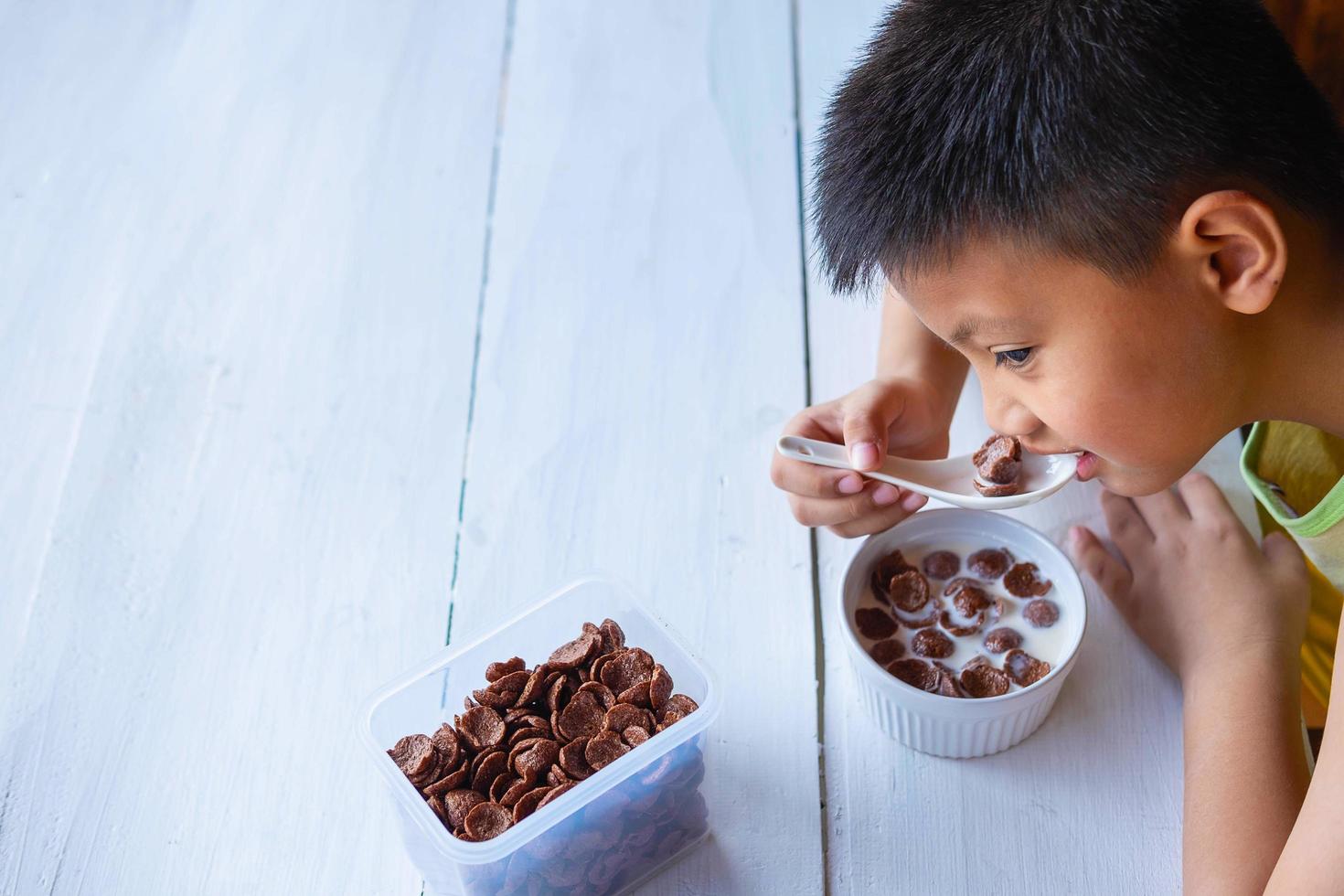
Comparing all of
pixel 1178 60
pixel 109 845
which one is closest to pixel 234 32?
pixel 109 845

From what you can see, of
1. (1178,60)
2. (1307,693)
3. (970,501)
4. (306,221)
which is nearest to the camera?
(1178,60)

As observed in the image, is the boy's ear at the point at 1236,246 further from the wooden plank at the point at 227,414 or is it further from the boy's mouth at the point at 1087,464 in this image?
the wooden plank at the point at 227,414

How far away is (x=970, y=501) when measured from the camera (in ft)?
3.03

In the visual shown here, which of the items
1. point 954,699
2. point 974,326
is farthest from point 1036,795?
point 974,326

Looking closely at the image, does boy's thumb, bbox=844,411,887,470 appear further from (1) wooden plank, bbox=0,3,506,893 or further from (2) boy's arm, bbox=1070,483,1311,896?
(1) wooden plank, bbox=0,3,506,893

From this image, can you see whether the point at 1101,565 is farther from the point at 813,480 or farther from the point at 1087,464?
the point at 813,480

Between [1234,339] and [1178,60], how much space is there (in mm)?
184

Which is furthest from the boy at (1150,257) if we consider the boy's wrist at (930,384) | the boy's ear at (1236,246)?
the boy's wrist at (930,384)

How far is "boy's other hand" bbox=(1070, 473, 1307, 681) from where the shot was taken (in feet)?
2.92

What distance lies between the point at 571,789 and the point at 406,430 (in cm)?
43

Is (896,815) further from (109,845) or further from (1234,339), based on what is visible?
(109,845)

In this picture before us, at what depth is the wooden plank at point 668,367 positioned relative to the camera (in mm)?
904

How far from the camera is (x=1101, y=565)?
0.96 metres

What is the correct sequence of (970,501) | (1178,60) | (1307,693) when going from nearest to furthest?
(1178,60) → (970,501) → (1307,693)
